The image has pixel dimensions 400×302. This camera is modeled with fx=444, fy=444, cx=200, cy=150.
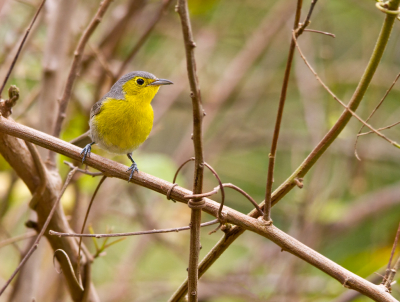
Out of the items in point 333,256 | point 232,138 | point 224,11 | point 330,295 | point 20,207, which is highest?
point 224,11

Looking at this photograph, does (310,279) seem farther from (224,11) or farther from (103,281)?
(224,11)

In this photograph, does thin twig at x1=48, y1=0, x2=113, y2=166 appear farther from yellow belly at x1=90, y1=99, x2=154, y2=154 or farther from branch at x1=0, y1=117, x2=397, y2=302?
branch at x1=0, y1=117, x2=397, y2=302

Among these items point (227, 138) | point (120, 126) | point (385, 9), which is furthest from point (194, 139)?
point (227, 138)

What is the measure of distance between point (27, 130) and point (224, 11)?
18.2 feet

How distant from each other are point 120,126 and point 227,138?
2.66 metres

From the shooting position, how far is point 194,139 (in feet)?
4.60

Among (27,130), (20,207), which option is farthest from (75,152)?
(20,207)

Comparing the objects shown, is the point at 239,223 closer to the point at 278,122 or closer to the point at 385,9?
the point at 278,122

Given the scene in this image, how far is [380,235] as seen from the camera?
5.76 m

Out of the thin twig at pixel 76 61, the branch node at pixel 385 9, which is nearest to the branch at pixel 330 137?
the branch node at pixel 385 9

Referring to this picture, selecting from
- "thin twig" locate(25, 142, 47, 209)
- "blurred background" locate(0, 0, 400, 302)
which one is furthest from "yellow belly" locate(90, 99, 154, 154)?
"thin twig" locate(25, 142, 47, 209)

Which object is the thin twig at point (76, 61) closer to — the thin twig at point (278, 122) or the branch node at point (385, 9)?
the thin twig at point (278, 122)

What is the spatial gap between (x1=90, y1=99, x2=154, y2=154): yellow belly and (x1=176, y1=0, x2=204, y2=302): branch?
1.70 metres

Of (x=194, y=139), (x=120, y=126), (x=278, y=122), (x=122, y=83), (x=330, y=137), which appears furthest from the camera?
(x=122, y=83)
